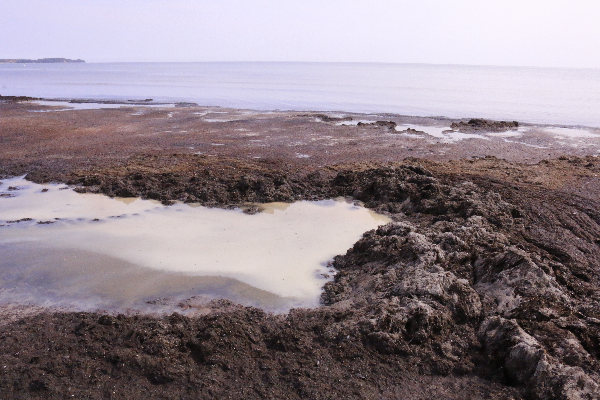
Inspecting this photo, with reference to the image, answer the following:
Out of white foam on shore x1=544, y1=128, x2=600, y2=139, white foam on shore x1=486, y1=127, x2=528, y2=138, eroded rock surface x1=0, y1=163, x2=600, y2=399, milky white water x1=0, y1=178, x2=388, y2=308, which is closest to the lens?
eroded rock surface x1=0, y1=163, x2=600, y2=399

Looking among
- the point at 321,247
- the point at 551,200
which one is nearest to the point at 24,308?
the point at 321,247

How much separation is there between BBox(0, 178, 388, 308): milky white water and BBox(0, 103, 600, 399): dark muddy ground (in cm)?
51

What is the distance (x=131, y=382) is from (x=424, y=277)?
362cm

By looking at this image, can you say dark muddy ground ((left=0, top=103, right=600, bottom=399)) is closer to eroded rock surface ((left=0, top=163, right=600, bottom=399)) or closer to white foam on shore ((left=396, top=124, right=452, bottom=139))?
eroded rock surface ((left=0, top=163, right=600, bottom=399))

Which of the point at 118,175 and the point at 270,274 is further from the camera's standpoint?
the point at 118,175

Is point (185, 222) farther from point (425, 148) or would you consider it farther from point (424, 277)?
point (425, 148)

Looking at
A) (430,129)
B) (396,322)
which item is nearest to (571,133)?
(430,129)

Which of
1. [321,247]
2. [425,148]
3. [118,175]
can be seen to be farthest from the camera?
[425,148]

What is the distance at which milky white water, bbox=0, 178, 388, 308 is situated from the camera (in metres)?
6.15

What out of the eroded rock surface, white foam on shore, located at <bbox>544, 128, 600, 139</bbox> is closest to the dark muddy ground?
the eroded rock surface

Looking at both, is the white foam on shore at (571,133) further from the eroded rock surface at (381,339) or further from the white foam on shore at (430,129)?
the eroded rock surface at (381,339)

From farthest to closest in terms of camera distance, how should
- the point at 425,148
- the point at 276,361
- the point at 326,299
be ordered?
the point at 425,148 → the point at 326,299 → the point at 276,361

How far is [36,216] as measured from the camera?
347 inches

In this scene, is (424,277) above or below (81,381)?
above
